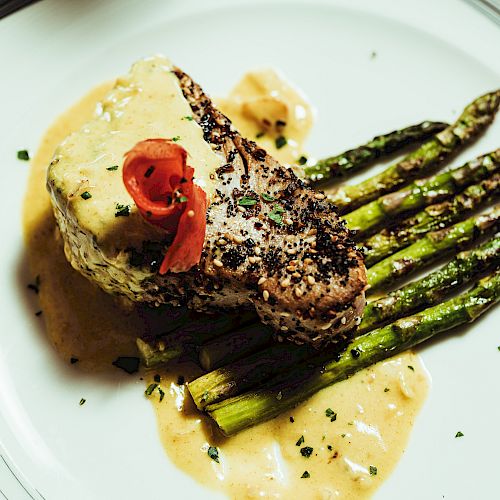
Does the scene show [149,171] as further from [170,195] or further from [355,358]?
[355,358]

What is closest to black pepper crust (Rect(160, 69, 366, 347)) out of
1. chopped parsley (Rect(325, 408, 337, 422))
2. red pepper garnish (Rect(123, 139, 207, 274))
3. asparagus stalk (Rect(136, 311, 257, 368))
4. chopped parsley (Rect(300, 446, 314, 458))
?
asparagus stalk (Rect(136, 311, 257, 368))

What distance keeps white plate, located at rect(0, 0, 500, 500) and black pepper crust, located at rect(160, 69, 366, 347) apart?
1.20m

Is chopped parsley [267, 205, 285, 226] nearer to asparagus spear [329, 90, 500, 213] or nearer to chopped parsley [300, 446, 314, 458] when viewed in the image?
asparagus spear [329, 90, 500, 213]

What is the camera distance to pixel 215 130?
5836 millimetres

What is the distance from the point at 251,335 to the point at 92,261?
1.46 metres

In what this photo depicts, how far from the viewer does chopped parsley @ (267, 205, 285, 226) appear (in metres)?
5.39

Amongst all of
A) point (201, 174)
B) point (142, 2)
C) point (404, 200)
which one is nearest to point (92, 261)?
point (201, 174)

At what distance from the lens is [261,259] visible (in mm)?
5262

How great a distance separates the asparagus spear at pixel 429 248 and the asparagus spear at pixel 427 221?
0.07m

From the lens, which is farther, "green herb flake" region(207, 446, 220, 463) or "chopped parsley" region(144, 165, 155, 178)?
"green herb flake" region(207, 446, 220, 463)

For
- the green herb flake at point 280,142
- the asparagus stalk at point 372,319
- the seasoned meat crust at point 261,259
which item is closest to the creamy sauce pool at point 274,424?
the asparagus stalk at point 372,319

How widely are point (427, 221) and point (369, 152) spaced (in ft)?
3.08

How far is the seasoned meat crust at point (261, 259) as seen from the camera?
17.0 ft

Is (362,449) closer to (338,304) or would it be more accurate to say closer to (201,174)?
(338,304)
